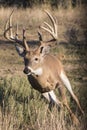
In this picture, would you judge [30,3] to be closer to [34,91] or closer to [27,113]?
[34,91]

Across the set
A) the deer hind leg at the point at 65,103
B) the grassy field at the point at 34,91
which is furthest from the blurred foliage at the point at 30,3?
the deer hind leg at the point at 65,103

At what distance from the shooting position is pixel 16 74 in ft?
38.0

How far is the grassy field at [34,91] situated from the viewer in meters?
7.39

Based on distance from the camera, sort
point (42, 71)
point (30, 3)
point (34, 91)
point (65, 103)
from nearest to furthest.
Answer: point (65, 103)
point (42, 71)
point (34, 91)
point (30, 3)

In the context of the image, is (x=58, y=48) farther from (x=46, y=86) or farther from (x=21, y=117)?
(x=21, y=117)

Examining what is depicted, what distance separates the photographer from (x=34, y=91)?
29.2 feet

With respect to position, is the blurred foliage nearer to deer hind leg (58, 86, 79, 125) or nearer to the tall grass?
the tall grass

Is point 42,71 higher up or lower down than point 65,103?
higher up

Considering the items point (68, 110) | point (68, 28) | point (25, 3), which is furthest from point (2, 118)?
point (25, 3)

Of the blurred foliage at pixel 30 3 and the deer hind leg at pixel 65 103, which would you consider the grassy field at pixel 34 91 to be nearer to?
the deer hind leg at pixel 65 103

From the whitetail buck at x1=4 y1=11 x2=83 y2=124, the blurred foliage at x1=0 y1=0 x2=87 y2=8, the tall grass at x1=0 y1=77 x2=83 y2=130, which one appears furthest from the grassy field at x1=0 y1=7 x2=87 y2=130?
the blurred foliage at x1=0 y1=0 x2=87 y2=8

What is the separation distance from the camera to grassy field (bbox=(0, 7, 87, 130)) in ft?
24.3

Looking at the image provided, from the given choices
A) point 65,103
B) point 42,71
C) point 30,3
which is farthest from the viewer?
point 30,3

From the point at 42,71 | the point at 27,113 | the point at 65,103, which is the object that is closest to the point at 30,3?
the point at 42,71
